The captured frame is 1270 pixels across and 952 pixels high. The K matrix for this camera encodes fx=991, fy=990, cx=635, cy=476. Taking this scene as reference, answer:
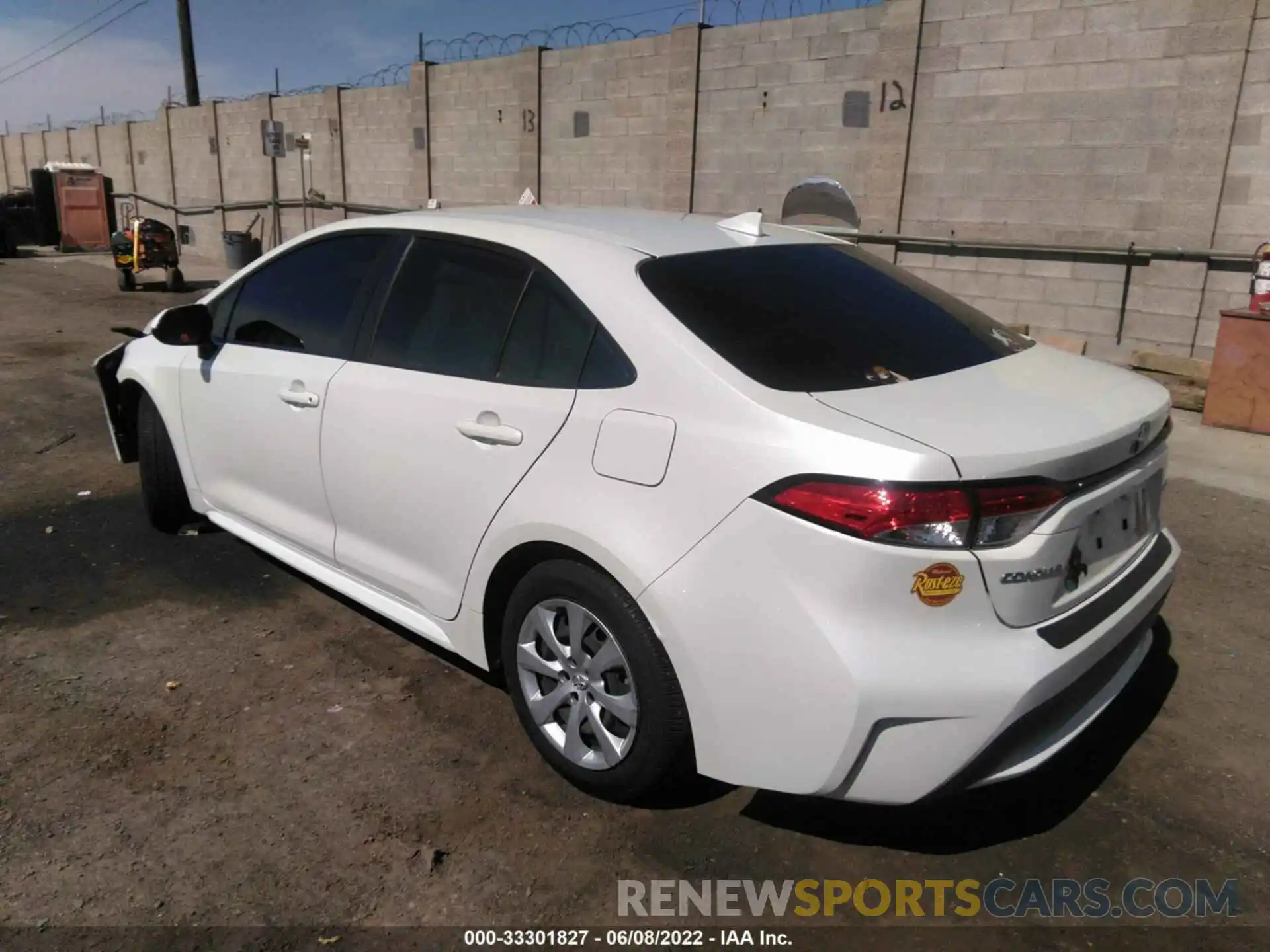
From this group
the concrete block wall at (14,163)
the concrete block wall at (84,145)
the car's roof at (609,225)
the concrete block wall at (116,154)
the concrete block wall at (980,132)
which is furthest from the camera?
the concrete block wall at (14,163)

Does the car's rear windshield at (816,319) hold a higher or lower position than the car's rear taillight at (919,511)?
higher

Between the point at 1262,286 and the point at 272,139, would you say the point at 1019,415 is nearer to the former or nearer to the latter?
the point at 1262,286

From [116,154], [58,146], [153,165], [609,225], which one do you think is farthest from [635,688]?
[58,146]

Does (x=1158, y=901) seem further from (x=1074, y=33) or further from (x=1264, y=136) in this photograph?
(x=1074, y=33)

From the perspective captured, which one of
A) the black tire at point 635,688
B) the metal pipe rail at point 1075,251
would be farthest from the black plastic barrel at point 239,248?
the black tire at point 635,688

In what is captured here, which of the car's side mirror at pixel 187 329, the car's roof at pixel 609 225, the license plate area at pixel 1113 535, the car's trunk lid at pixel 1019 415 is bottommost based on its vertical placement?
the license plate area at pixel 1113 535

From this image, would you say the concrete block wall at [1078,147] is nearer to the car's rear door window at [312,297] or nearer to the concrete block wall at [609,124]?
the concrete block wall at [609,124]

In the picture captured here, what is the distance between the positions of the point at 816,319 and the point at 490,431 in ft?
3.35

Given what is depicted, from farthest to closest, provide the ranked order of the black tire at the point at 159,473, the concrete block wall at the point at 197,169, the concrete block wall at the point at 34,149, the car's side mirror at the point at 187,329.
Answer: the concrete block wall at the point at 34,149 → the concrete block wall at the point at 197,169 → the black tire at the point at 159,473 → the car's side mirror at the point at 187,329

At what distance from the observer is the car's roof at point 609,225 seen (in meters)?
A: 3.13

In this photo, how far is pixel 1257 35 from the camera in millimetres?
7996

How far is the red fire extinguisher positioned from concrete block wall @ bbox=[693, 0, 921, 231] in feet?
12.3

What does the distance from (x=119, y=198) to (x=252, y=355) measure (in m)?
29.4

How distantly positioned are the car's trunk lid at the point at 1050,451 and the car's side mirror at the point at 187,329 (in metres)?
2.91
